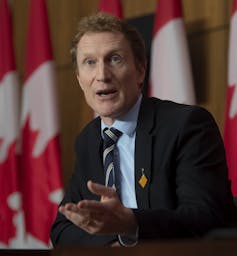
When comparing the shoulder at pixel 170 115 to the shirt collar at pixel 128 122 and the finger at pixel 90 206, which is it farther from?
the finger at pixel 90 206

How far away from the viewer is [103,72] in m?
2.41

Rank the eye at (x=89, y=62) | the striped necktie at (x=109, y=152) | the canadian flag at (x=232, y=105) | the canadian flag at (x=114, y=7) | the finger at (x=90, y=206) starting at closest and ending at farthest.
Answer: the finger at (x=90, y=206)
the striped necktie at (x=109, y=152)
the eye at (x=89, y=62)
the canadian flag at (x=232, y=105)
the canadian flag at (x=114, y=7)

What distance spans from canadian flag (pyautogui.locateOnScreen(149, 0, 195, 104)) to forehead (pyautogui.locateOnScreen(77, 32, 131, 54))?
1.53 m

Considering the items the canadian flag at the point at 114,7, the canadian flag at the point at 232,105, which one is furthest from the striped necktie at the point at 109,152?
the canadian flag at the point at 114,7

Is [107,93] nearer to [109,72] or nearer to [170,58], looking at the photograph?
[109,72]

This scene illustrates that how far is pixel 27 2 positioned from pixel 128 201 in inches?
133

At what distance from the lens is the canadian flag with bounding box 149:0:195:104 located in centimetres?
395

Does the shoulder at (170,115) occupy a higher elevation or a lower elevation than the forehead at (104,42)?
lower

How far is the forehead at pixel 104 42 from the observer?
94.6 inches

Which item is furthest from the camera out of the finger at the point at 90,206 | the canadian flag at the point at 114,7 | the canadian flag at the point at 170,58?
the canadian flag at the point at 114,7

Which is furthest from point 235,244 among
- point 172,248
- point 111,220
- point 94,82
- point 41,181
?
point 41,181

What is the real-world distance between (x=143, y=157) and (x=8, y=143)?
269cm

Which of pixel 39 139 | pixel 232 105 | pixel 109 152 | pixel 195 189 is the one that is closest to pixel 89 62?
pixel 109 152

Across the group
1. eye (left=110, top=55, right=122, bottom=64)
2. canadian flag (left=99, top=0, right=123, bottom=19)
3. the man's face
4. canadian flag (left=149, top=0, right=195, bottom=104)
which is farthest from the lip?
canadian flag (left=99, top=0, right=123, bottom=19)
